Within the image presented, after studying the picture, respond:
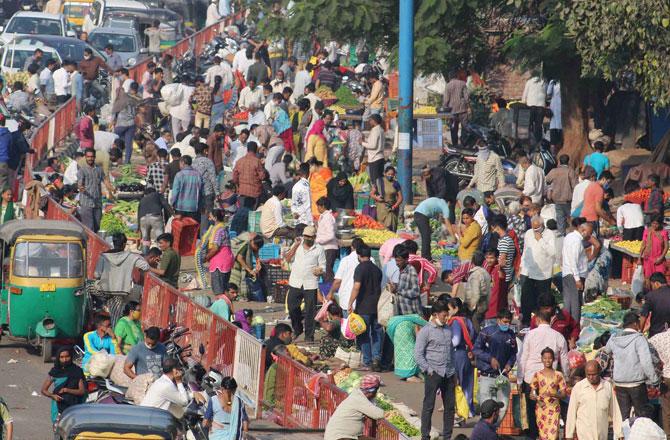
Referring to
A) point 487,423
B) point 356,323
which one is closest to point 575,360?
point 487,423

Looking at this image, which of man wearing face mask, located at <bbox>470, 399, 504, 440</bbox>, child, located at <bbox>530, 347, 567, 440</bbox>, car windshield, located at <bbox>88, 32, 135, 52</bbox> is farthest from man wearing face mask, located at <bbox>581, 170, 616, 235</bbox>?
car windshield, located at <bbox>88, 32, 135, 52</bbox>

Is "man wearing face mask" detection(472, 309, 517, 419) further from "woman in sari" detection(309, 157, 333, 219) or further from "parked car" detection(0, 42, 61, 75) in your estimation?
"parked car" detection(0, 42, 61, 75)

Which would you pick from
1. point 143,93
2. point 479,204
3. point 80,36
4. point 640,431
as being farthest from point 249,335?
point 80,36

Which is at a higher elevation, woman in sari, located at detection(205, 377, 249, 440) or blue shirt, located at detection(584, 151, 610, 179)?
blue shirt, located at detection(584, 151, 610, 179)

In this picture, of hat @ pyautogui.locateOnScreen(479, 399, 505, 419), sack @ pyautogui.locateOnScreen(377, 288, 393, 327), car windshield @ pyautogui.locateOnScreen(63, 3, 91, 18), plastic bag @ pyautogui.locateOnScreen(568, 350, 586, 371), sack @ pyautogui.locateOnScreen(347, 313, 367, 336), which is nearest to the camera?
hat @ pyautogui.locateOnScreen(479, 399, 505, 419)

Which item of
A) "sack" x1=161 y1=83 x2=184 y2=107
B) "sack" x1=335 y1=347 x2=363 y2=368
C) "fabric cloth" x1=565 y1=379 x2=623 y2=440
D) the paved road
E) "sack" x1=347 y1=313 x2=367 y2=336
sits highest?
"sack" x1=161 y1=83 x2=184 y2=107

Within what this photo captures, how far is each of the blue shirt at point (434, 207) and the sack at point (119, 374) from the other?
7559 millimetres

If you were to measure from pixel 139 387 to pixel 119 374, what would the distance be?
78 centimetres

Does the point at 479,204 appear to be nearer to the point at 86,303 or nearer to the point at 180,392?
the point at 86,303

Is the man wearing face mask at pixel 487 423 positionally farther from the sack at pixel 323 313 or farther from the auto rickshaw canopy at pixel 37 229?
the auto rickshaw canopy at pixel 37 229

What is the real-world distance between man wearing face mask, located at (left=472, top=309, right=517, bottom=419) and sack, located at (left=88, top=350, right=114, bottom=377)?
13.0 ft

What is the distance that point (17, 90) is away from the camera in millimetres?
36250

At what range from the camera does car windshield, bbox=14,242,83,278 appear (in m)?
20.5

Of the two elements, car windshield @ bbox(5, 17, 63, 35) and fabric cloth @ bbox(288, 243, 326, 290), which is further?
car windshield @ bbox(5, 17, 63, 35)
